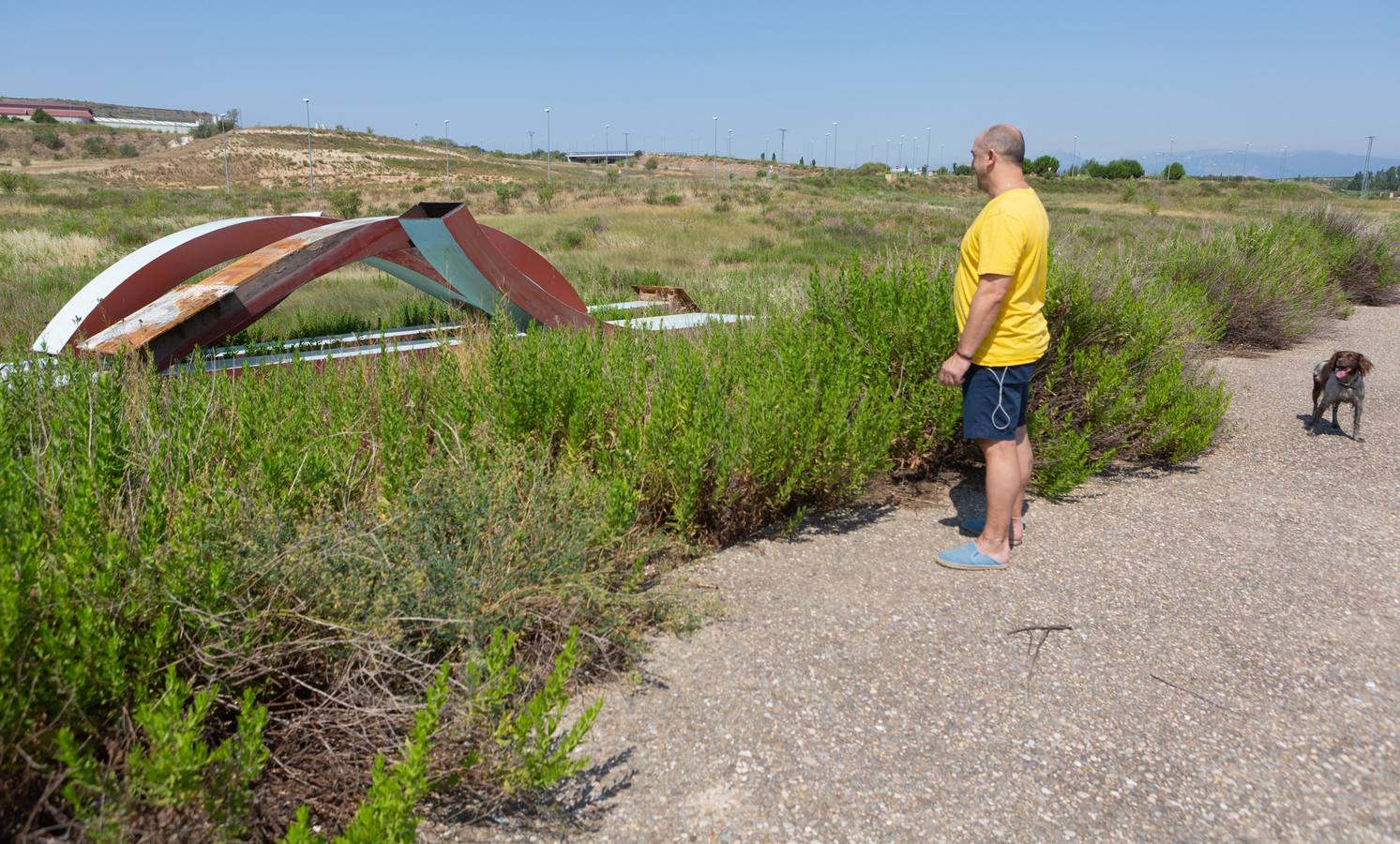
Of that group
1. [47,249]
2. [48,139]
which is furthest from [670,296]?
[48,139]

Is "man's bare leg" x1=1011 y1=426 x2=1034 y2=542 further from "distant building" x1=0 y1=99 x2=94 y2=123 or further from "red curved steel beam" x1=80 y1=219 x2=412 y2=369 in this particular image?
"distant building" x1=0 y1=99 x2=94 y2=123

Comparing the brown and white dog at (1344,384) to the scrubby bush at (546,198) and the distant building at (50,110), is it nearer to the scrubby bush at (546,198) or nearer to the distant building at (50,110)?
the scrubby bush at (546,198)

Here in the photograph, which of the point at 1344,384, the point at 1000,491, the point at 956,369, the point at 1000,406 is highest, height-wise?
the point at 956,369

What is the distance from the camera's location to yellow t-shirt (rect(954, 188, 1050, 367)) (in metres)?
3.73

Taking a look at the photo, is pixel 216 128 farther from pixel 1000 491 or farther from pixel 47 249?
pixel 1000 491

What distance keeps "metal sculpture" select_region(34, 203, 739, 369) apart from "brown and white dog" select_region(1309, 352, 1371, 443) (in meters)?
4.61

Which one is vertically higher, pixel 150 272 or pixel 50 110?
pixel 50 110

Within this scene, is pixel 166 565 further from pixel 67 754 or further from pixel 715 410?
pixel 715 410

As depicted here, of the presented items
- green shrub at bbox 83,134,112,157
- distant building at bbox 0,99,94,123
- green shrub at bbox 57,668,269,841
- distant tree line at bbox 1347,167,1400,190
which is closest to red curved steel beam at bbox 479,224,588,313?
green shrub at bbox 57,668,269,841

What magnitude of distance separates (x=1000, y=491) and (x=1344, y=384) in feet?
12.3

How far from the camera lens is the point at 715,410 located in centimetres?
411

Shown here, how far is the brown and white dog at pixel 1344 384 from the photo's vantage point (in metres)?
6.16

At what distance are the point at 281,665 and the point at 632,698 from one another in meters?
1.07

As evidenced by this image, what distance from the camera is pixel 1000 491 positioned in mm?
4059
